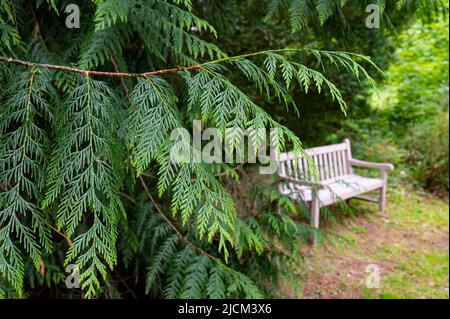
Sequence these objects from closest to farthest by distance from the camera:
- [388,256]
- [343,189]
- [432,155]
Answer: [388,256]
[343,189]
[432,155]

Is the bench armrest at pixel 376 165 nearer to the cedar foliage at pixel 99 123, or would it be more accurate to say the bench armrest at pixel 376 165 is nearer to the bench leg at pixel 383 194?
the bench leg at pixel 383 194

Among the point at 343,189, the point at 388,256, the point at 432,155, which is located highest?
the point at 432,155

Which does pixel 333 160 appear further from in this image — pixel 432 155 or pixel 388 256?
pixel 432 155

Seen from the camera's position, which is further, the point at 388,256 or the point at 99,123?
the point at 388,256

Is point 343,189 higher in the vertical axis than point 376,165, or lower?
lower

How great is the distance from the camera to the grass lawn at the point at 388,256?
399 cm

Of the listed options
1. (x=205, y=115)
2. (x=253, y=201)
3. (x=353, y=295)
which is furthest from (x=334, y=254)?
(x=205, y=115)

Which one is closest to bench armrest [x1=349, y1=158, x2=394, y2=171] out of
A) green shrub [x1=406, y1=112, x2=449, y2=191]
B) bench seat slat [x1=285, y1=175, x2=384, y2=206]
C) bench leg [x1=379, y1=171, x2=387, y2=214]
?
bench leg [x1=379, y1=171, x2=387, y2=214]

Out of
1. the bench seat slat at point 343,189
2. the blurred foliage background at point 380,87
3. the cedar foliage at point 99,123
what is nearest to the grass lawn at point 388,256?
the bench seat slat at point 343,189

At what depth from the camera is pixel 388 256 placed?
4.74 m

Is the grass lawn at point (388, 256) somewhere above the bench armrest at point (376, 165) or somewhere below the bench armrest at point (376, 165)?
below

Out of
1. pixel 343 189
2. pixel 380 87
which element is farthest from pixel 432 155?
pixel 380 87

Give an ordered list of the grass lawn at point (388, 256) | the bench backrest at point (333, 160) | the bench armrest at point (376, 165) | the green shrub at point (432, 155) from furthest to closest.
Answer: the green shrub at point (432, 155) → the bench armrest at point (376, 165) → the bench backrest at point (333, 160) → the grass lawn at point (388, 256)

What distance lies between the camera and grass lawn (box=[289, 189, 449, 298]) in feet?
13.1
